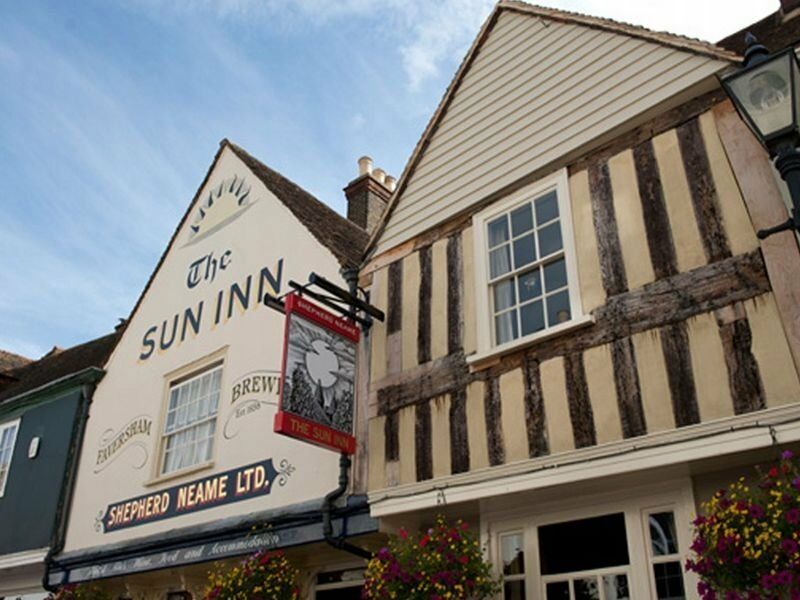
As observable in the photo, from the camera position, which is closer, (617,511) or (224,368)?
(617,511)

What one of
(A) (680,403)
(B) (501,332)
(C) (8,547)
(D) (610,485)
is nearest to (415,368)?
(B) (501,332)

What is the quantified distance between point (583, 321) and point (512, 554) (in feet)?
6.85

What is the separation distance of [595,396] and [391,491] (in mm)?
2181

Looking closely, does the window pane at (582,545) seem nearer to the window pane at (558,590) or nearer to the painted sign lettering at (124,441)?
the window pane at (558,590)

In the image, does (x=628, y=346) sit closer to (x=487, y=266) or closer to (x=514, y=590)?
(x=487, y=266)

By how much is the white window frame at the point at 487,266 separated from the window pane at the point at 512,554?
1579mm

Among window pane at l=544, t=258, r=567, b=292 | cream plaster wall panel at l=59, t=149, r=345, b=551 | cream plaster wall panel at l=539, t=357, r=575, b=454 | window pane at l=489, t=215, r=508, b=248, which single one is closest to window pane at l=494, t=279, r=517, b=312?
window pane at l=544, t=258, r=567, b=292

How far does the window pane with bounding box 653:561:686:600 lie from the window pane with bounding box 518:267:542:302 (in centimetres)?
249

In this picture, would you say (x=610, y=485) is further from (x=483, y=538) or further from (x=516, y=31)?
(x=516, y=31)

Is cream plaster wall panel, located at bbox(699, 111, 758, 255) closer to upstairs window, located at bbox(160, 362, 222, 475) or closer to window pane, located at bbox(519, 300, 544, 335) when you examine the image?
window pane, located at bbox(519, 300, 544, 335)

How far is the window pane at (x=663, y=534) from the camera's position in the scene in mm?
5426

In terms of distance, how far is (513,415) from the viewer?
20.6ft

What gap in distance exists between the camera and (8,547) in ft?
38.3

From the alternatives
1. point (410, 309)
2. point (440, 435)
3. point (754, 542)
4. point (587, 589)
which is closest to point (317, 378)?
point (410, 309)
